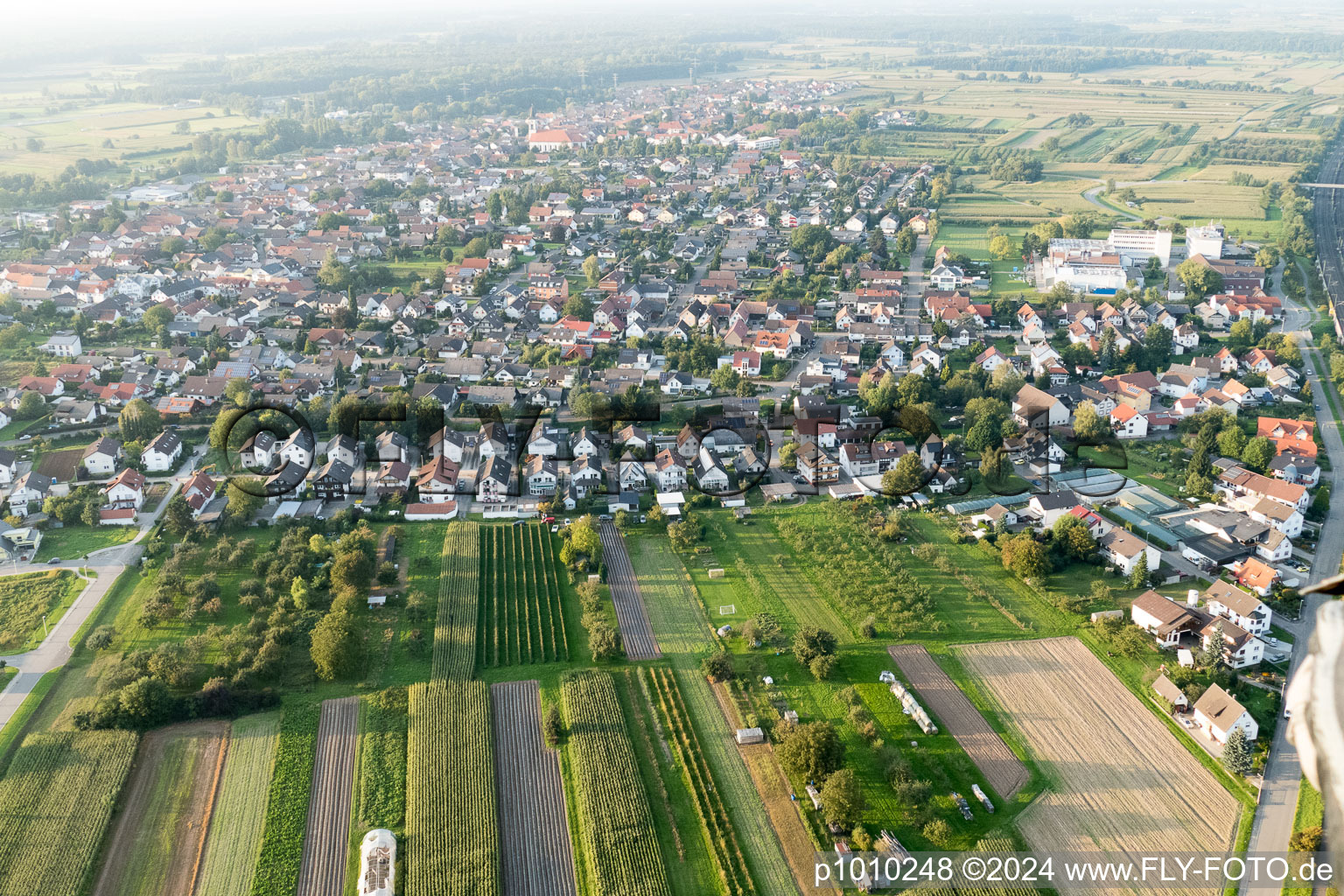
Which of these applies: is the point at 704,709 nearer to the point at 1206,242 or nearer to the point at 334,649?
the point at 334,649

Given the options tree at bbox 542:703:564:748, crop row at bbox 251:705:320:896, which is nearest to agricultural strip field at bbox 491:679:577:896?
tree at bbox 542:703:564:748

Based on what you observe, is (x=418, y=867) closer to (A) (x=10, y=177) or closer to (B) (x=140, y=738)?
(B) (x=140, y=738)

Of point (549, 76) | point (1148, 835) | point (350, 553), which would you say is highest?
point (549, 76)

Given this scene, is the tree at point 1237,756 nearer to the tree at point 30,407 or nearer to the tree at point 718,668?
the tree at point 718,668

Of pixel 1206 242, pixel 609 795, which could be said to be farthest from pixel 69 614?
pixel 1206 242

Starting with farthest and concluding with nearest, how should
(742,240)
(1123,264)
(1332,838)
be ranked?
1. (742,240)
2. (1123,264)
3. (1332,838)

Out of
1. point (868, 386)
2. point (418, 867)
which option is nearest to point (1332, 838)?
point (418, 867)

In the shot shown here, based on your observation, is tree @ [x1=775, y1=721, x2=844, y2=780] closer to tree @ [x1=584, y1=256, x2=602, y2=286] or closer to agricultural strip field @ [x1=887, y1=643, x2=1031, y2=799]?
agricultural strip field @ [x1=887, y1=643, x2=1031, y2=799]
